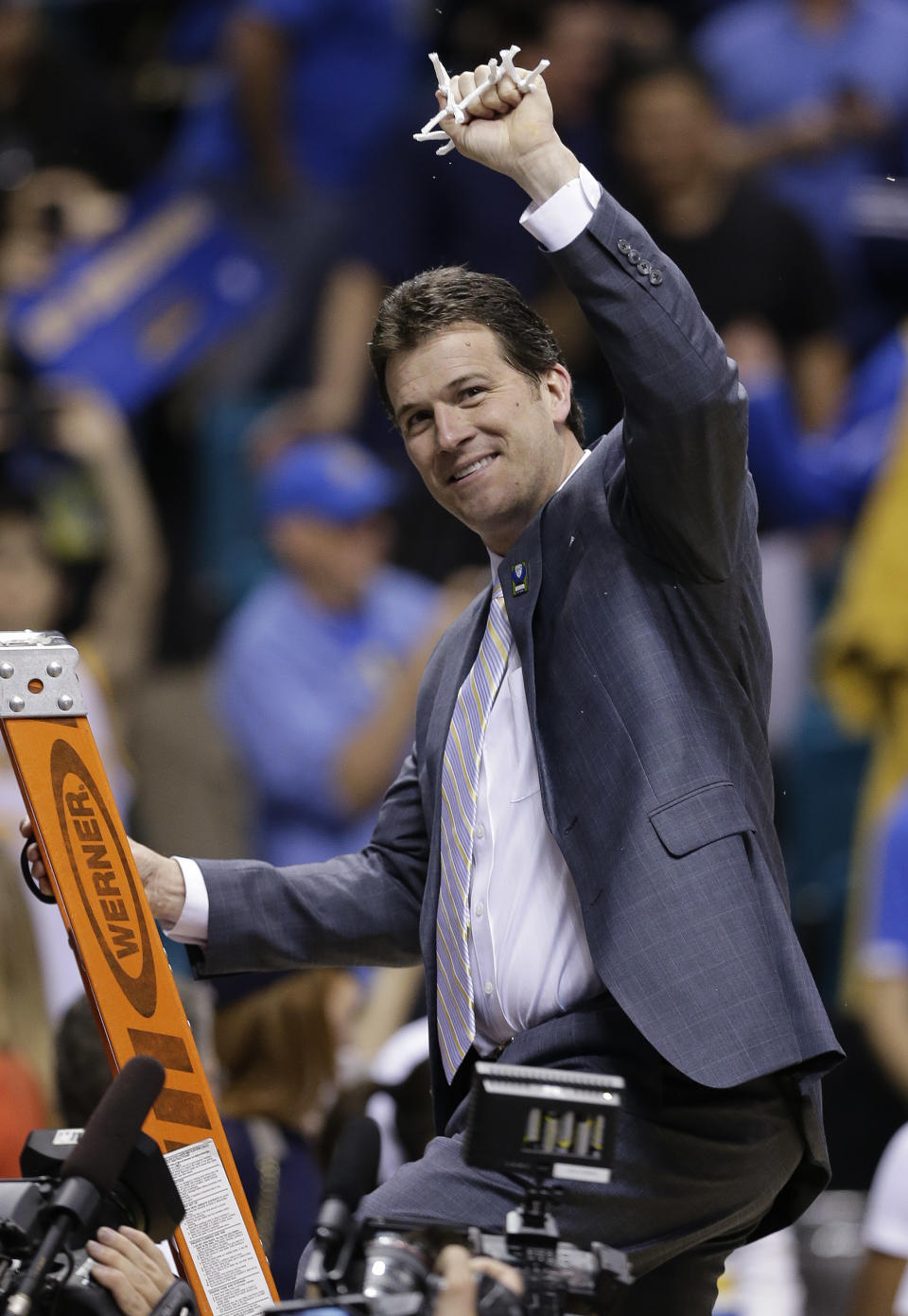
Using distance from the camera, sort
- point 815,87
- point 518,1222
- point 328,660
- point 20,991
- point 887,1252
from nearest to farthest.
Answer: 1. point 518,1222
2. point 887,1252
3. point 20,991
4. point 328,660
5. point 815,87

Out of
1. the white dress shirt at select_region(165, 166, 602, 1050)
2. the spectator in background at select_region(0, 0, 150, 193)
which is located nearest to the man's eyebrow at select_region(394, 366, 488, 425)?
the white dress shirt at select_region(165, 166, 602, 1050)

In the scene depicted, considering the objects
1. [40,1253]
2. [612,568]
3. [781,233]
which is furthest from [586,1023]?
[781,233]

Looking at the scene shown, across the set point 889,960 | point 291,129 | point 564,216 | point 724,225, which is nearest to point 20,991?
point 889,960

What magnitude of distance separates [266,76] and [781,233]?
2.03 m

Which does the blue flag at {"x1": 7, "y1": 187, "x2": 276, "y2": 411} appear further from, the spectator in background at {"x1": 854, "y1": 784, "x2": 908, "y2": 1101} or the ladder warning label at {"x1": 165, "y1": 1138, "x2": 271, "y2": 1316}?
the ladder warning label at {"x1": 165, "y1": 1138, "x2": 271, "y2": 1316}

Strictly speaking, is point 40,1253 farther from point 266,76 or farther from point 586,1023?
point 266,76

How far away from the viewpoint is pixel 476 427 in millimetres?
2619

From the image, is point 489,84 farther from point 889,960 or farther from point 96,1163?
point 889,960

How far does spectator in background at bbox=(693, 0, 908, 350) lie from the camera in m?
6.57

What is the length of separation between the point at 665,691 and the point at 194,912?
0.86 m

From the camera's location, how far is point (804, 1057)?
242 centimetres

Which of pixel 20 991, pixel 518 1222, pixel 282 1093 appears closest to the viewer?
pixel 518 1222

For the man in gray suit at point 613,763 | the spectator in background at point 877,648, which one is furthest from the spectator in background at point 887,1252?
the spectator in background at point 877,648

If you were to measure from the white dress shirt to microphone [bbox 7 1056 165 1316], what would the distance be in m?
0.58
